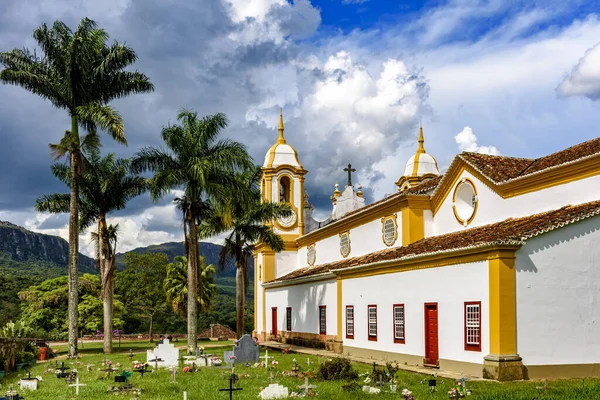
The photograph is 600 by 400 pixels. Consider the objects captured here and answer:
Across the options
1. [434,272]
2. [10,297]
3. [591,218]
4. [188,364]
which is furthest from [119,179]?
[10,297]

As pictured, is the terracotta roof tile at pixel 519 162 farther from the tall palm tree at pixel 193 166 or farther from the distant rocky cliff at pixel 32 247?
the distant rocky cliff at pixel 32 247

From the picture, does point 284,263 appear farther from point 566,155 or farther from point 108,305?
point 566,155

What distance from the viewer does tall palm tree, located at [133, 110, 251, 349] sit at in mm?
32062

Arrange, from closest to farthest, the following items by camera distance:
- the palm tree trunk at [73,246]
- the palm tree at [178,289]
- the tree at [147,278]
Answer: the palm tree trunk at [73,246] → the palm tree at [178,289] → the tree at [147,278]

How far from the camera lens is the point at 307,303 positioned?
39938 mm

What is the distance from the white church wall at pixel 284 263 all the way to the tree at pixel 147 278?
26.4 ft

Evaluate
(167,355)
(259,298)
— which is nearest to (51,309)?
(259,298)

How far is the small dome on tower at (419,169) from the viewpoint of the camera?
50.6 meters

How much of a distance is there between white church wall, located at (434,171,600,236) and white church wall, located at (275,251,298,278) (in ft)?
67.3

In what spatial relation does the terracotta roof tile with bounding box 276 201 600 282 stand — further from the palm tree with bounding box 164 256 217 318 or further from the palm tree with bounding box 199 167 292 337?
the palm tree with bounding box 164 256 217 318

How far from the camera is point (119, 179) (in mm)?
37250

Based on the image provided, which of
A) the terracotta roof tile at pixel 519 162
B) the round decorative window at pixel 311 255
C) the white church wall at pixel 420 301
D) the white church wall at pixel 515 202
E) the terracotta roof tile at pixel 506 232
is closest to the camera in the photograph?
the terracotta roof tile at pixel 506 232

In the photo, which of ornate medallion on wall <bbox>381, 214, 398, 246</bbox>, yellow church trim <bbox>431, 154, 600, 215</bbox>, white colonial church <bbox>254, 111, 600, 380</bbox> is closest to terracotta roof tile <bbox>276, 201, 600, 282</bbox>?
white colonial church <bbox>254, 111, 600, 380</bbox>

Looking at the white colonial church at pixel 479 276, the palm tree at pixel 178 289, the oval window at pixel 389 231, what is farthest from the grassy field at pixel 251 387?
the palm tree at pixel 178 289
